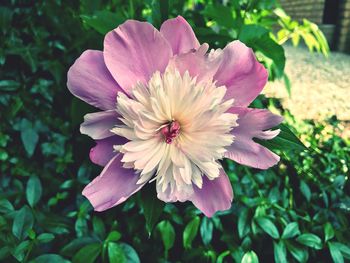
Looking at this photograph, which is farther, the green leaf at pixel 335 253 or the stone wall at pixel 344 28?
the stone wall at pixel 344 28

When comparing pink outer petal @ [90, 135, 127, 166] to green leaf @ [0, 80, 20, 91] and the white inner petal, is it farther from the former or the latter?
green leaf @ [0, 80, 20, 91]

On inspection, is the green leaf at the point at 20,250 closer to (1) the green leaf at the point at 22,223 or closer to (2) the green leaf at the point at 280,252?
(1) the green leaf at the point at 22,223

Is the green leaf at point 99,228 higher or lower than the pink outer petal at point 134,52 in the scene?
lower

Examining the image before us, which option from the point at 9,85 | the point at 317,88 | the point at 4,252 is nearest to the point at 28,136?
the point at 9,85

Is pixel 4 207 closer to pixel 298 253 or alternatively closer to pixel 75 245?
pixel 75 245

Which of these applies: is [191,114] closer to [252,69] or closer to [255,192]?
[252,69]

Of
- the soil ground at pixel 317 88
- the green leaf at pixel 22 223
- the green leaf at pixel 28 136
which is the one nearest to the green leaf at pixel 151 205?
the green leaf at pixel 22 223
